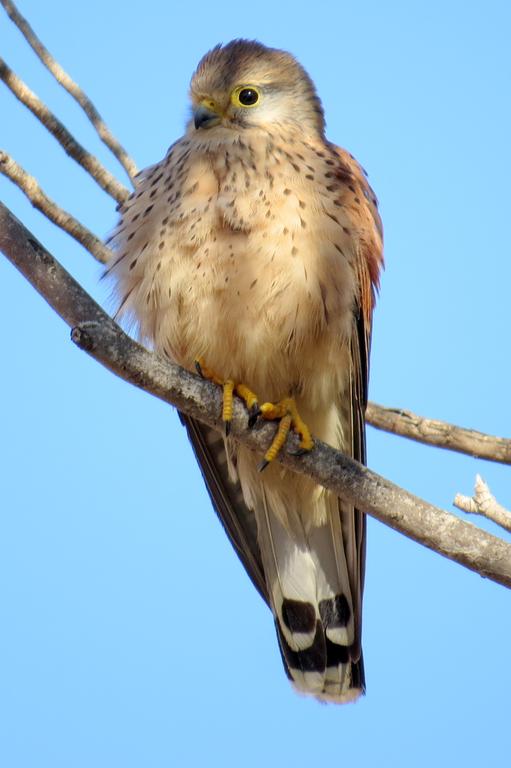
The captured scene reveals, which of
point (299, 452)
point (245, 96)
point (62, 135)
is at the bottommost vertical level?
point (299, 452)

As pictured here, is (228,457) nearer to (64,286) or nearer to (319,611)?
(319,611)

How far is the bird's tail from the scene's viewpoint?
3377 millimetres

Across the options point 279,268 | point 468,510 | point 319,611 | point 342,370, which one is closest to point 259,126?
point 279,268

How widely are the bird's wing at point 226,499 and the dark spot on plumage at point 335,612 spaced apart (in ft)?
0.78

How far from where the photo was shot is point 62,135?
3678 millimetres

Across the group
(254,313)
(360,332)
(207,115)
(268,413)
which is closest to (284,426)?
(268,413)

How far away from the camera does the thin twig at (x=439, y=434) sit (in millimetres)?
3314

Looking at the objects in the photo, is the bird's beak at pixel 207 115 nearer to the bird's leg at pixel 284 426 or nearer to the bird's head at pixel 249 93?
the bird's head at pixel 249 93

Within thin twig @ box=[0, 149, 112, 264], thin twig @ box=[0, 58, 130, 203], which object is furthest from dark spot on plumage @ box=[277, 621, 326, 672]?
thin twig @ box=[0, 58, 130, 203]

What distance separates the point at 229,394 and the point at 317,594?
964 millimetres

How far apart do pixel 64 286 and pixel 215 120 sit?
125 cm

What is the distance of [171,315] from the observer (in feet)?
10.2

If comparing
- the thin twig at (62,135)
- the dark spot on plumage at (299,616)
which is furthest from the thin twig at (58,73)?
the dark spot on plumage at (299,616)

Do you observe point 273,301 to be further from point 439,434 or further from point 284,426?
point 439,434
